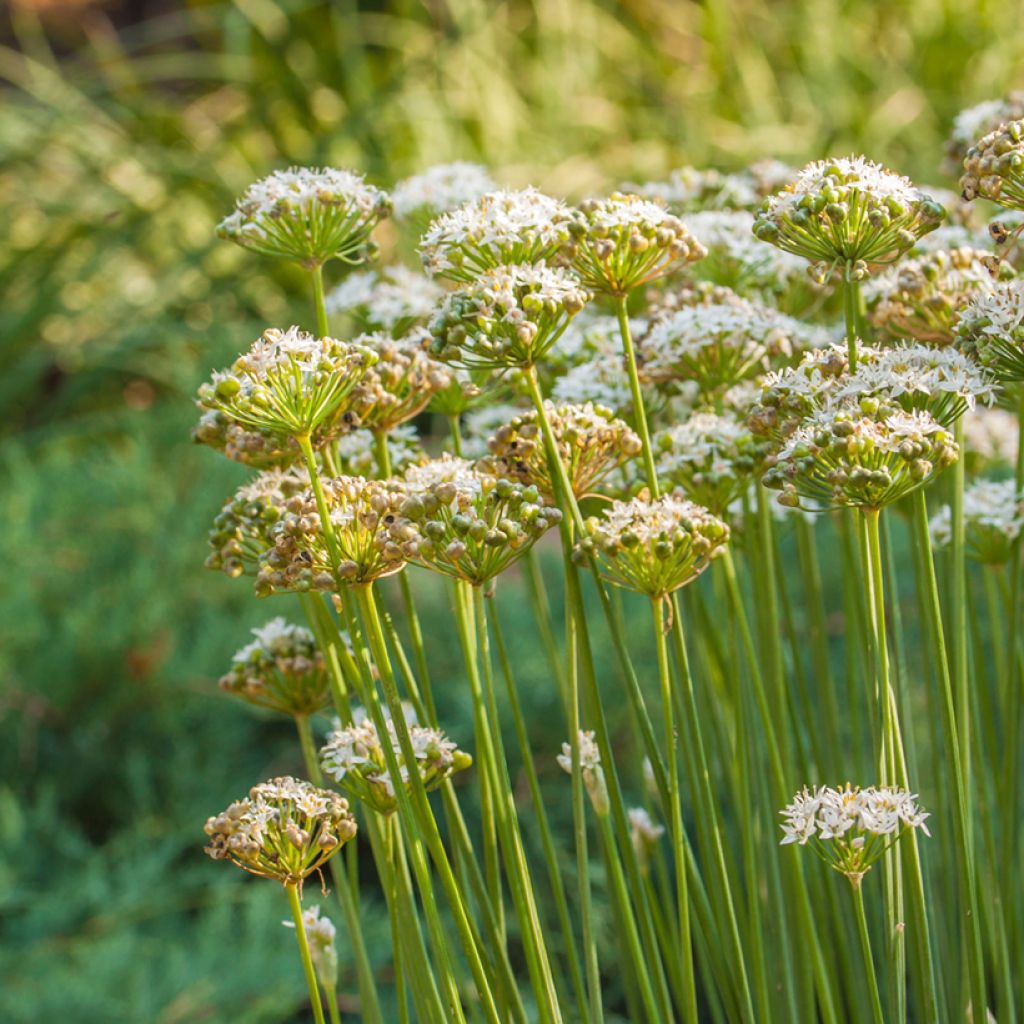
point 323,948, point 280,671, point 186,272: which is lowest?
point 323,948

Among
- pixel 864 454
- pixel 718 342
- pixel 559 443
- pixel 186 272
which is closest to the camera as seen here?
pixel 864 454

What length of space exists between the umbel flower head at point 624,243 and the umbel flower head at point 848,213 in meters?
0.06

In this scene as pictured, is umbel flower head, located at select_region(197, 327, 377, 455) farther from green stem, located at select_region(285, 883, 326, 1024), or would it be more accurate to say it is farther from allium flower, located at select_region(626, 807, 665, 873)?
allium flower, located at select_region(626, 807, 665, 873)

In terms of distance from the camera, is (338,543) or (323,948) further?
(323,948)

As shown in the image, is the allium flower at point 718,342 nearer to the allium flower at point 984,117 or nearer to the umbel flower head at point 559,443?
the umbel flower head at point 559,443

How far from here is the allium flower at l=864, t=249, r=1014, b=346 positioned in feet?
2.47

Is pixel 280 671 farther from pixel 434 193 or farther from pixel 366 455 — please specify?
pixel 434 193

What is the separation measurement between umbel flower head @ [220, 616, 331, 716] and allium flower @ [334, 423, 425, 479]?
102mm

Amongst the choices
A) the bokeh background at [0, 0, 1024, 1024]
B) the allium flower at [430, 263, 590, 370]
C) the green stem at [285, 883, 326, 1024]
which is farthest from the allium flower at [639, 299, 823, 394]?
the bokeh background at [0, 0, 1024, 1024]

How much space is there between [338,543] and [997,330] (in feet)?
1.04

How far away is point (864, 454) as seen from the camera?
1.86ft

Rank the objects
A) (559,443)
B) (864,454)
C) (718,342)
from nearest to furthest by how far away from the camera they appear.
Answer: (864,454)
(559,443)
(718,342)

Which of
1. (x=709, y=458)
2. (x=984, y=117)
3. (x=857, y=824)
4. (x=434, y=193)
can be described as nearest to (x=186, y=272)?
(x=434, y=193)

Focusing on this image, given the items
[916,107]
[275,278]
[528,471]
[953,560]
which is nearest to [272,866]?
[528,471]
